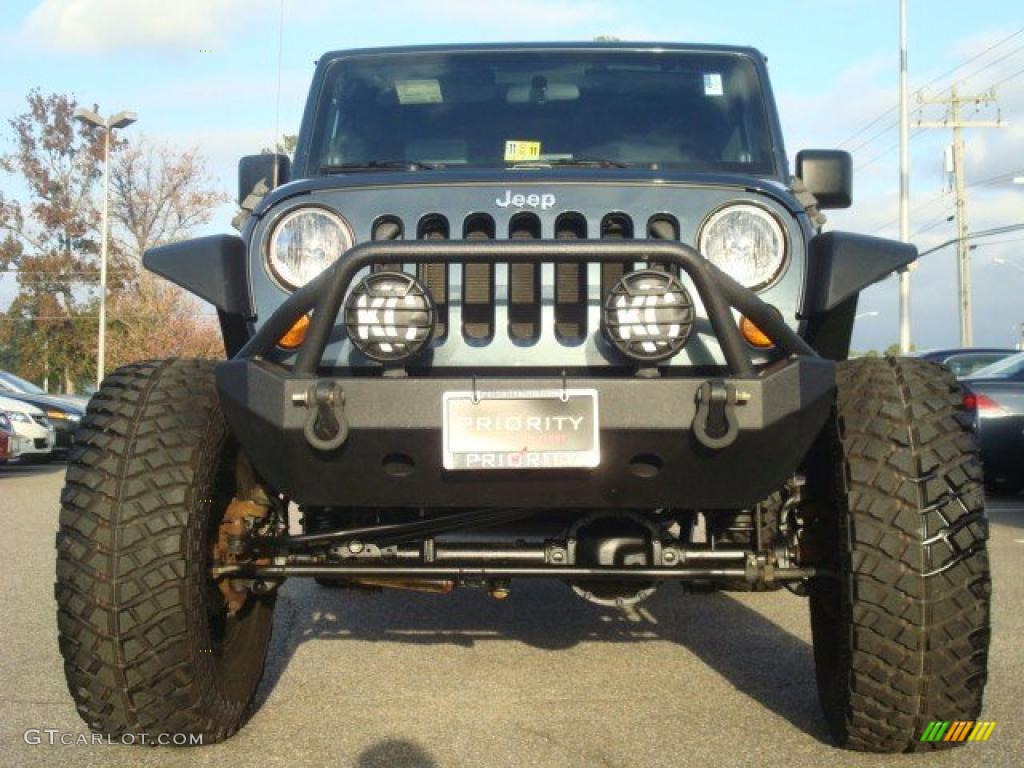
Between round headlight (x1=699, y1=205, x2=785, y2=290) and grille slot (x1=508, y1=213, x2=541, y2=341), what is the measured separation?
509mm

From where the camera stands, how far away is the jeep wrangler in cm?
323

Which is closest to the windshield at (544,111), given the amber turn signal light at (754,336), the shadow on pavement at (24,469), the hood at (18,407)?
the amber turn signal light at (754,336)

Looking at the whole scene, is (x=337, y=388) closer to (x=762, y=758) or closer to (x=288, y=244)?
(x=288, y=244)

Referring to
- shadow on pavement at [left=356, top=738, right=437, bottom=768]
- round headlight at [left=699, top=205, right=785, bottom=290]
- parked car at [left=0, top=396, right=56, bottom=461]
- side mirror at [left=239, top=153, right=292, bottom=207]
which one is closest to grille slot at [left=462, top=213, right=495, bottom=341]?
round headlight at [left=699, top=205, right=785, bottom=290]

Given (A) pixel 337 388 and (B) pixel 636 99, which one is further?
(B) pixel 636 99

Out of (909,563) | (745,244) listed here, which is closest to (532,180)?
(745,244)

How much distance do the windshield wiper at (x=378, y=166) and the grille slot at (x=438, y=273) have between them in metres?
0.67

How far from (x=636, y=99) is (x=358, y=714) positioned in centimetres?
254

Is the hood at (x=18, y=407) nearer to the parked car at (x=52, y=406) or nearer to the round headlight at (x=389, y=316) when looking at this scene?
the parked car at (x=52, y=406)

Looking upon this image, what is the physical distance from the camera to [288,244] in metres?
3.82

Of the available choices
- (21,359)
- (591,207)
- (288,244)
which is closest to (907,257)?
(591,207)

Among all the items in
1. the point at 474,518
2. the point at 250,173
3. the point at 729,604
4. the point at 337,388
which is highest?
the point at 250,173

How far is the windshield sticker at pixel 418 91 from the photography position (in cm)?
497

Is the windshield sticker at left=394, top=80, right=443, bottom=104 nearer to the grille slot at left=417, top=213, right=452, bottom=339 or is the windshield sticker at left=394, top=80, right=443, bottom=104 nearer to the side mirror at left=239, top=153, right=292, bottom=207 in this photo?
the side mirror at left=239, top=153, right=292, bottom=207
